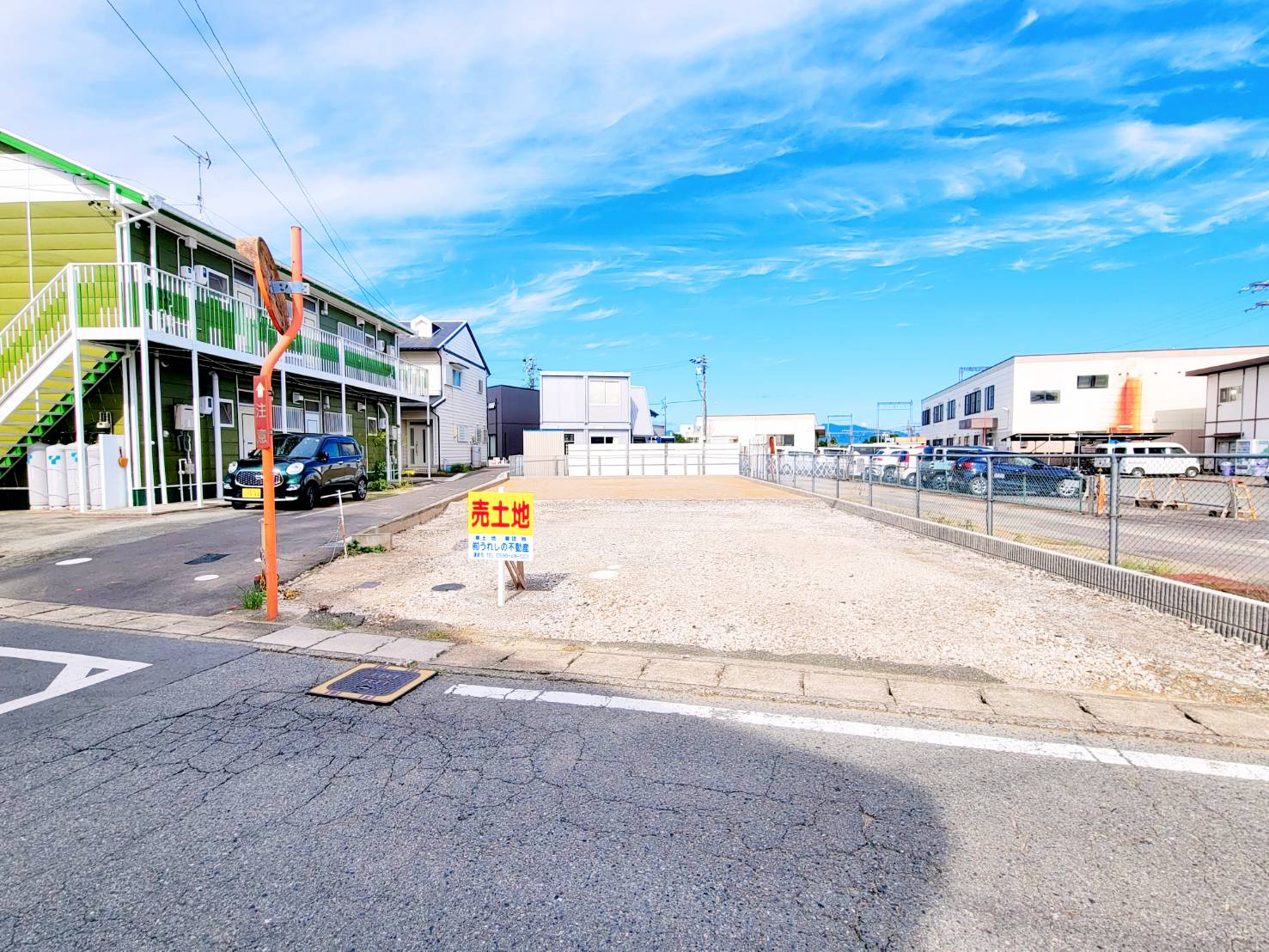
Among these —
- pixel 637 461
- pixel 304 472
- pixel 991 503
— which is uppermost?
pixel 304 472

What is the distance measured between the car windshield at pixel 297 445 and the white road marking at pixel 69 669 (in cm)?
1080

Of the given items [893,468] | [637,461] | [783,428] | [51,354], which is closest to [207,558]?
[51,354]

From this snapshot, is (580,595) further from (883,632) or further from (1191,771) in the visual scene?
(1191,771)

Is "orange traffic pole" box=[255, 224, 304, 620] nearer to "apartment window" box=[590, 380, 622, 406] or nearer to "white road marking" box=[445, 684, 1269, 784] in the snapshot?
"white road marking" box=[445, 684, 1269, 784]

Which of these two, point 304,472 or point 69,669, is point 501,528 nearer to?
point 69,669

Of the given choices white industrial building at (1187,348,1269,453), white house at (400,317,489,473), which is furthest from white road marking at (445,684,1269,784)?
white industrial building at (1187,348,1269,453)

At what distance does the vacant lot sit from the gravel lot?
2 cm

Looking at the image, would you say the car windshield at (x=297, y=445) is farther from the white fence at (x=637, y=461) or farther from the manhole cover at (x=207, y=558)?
the white fence at (x=637, y=461)

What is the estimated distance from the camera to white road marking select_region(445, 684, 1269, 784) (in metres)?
3.14

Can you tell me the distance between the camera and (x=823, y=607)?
20.1 feet

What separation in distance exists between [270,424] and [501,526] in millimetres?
2205

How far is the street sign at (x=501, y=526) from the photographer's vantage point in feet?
20.5

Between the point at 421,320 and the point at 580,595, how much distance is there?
1237 inches

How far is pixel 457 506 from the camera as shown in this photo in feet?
51.7
